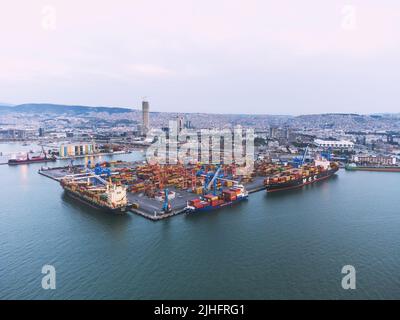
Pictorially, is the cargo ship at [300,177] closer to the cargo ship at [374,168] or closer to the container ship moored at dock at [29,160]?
the cargo ship at [374,168]

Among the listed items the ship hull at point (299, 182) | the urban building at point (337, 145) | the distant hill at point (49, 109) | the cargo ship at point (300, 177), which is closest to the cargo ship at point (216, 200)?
the ship hull at point (299, 182)

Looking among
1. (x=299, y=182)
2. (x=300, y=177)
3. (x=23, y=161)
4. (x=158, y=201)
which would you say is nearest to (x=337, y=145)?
(x=300, y=177)

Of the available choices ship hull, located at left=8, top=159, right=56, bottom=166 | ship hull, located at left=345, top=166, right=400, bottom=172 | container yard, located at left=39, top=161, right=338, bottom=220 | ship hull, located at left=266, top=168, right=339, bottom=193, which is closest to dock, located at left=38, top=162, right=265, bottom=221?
container yard, located at left=39, top=161, right=338, bottom=220

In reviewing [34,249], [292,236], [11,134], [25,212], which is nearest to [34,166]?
[25,212]

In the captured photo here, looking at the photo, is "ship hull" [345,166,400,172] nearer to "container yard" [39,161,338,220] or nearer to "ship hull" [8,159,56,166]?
"container yard" [39,161,338,220]

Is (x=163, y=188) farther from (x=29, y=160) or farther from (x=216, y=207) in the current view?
(x=29, y=160)
